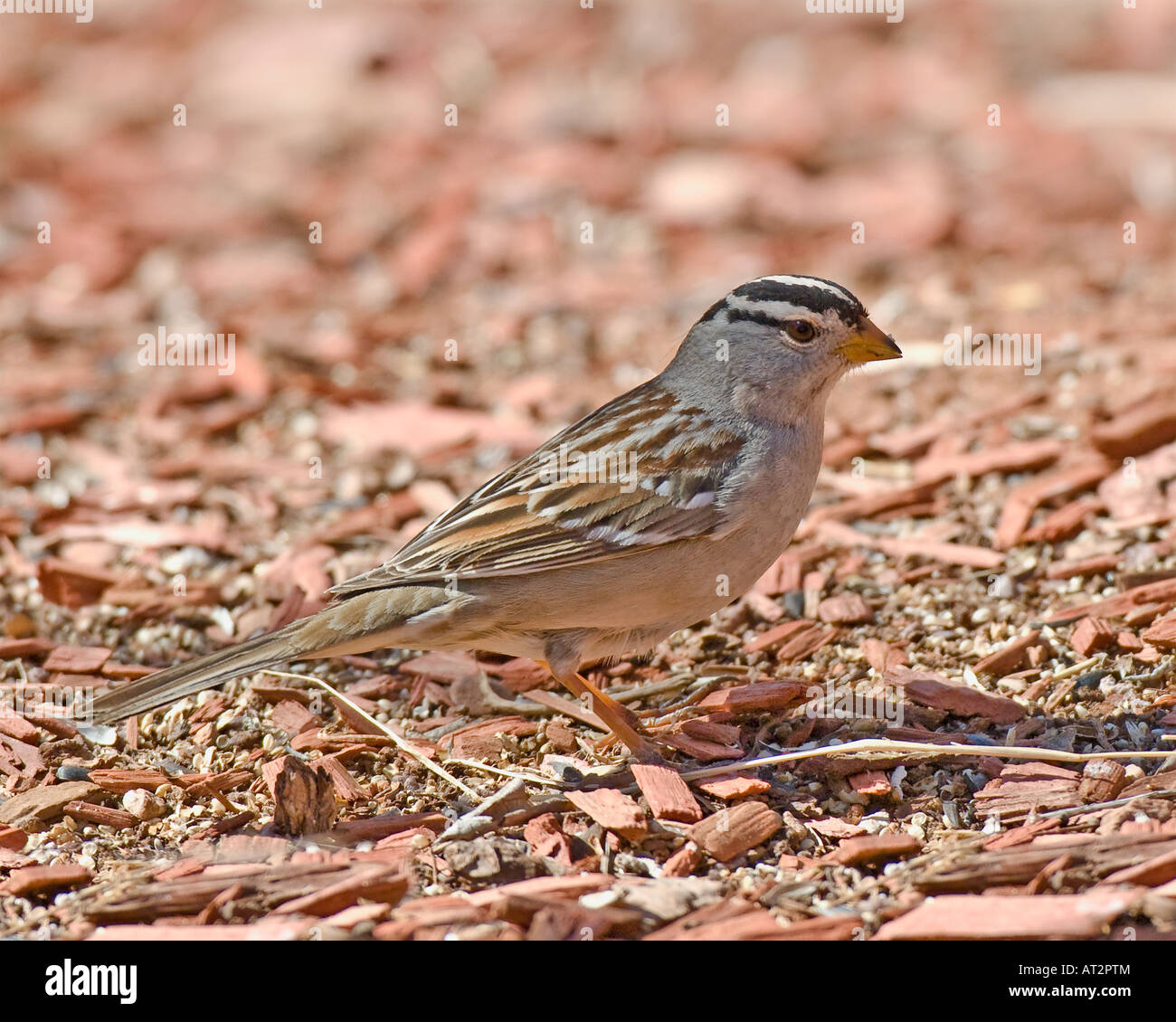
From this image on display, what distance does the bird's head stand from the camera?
5176 millimetres

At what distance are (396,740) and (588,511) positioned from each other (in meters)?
1.04

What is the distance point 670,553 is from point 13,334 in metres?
5.65

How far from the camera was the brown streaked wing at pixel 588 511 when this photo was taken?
16.1 ft

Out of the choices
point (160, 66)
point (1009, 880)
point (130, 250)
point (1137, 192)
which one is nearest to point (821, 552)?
point (1009, 880)

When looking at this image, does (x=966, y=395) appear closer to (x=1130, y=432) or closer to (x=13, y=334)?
(x=1130, y=432)

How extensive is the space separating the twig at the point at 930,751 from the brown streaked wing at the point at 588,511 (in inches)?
31.3
